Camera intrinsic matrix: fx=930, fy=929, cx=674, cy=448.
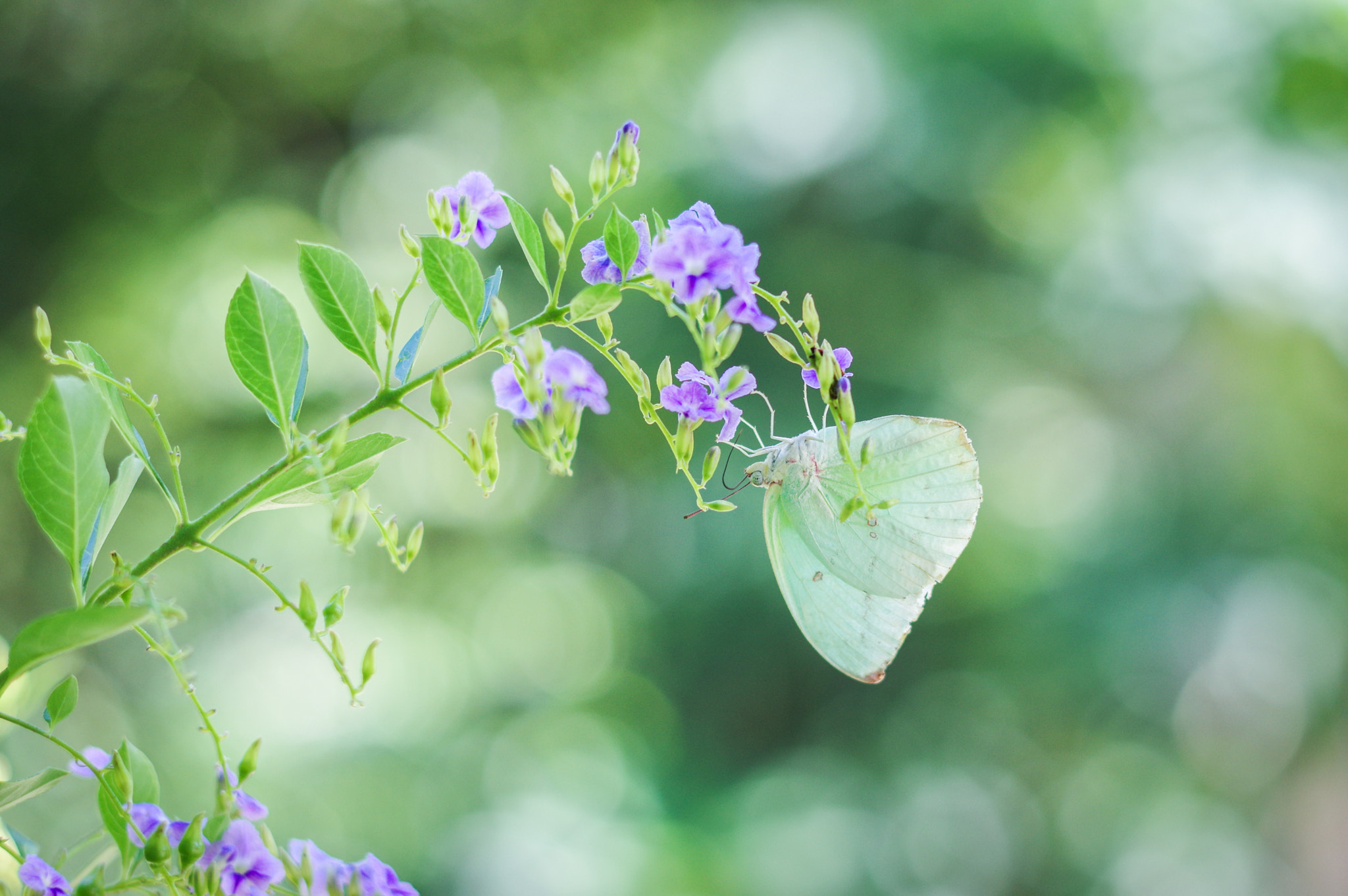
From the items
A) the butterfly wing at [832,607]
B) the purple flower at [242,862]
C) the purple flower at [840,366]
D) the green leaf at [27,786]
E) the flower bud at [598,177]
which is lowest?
the butterfly wing at [832,607]

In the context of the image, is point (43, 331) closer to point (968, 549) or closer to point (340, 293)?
point (340, 293)

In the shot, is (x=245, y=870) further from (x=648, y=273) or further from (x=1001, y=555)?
(x=1001, y=555)

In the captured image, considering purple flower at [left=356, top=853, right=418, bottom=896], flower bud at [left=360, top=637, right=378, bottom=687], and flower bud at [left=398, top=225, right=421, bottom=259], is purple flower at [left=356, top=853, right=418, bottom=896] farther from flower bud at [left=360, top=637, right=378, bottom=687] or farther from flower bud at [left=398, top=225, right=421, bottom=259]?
flower bud at [left=398, top=225, right=421, bottom=259]

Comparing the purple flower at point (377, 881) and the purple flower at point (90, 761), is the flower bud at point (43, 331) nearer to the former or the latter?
the purple flower at point (90, 761)

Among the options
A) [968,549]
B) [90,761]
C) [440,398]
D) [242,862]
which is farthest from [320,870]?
[968,549]

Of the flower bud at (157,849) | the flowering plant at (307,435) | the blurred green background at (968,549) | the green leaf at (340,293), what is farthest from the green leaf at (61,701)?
the blurred green background at (968,549)

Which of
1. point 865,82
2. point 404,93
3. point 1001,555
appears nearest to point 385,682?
point 1001,555

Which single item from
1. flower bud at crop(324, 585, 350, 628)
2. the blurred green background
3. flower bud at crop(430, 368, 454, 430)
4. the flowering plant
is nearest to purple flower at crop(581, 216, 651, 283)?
the flowering plant

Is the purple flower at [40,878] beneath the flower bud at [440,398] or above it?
beneath
